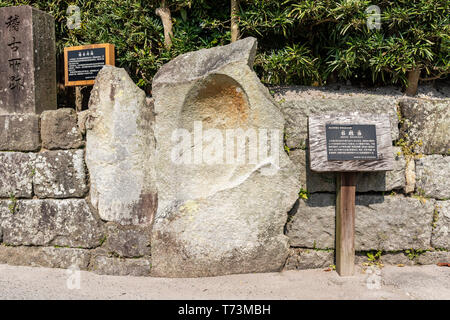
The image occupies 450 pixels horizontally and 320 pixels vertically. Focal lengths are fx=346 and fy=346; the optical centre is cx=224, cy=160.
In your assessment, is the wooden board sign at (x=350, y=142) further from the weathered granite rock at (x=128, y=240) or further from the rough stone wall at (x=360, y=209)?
the weathered granite rock at (x=128, y=240)

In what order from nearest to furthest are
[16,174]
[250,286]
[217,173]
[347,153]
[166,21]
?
1. [250,286]
2. [347,153]
3. [217,173]
4. [16,174]
5. [166,21]

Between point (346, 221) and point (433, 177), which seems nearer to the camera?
point (346, 221)

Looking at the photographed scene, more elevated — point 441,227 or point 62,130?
point 62,130

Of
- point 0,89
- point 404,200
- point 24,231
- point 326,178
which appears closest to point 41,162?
point 24,231

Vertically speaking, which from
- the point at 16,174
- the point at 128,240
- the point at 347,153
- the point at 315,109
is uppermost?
the point at 315,109

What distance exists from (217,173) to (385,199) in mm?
1425

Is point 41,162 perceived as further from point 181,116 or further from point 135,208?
point 181,116

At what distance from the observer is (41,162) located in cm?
313

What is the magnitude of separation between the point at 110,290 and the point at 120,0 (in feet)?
11.1

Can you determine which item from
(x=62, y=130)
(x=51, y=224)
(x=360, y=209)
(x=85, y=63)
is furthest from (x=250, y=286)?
(x=85, y=63)

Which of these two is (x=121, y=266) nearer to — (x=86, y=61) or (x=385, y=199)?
(x=385, y=199)

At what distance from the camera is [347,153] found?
2648 millimetres

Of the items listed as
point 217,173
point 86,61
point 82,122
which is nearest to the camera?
point 217,173

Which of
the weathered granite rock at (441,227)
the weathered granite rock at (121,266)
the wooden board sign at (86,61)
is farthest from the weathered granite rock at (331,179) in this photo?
the wooden board sign at (86,61)
